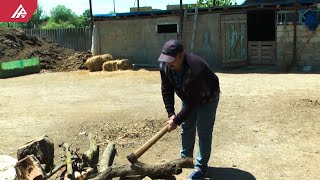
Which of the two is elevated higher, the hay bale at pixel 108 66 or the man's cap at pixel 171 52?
the man's cap at pixel 171 52

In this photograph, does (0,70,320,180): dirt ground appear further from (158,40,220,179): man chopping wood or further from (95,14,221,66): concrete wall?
(95,14,221,66): concrete wall

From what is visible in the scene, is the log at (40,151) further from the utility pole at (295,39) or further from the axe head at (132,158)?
the utility pole at (295,39)

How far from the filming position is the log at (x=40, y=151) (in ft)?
15.5

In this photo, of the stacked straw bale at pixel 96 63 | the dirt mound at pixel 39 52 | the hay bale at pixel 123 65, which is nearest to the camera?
the hay bale at pixel 123 65

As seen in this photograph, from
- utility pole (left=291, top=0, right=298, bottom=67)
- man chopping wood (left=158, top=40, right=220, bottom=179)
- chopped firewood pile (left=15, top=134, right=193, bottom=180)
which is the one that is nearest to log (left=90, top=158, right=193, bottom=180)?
chopped firewood pile (left=15, top=134, right=193, bottom=180)

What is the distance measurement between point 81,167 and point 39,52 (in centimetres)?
1876

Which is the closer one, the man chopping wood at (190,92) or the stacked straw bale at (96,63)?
the man chopping wood at (190,92)

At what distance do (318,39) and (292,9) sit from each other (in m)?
1.53

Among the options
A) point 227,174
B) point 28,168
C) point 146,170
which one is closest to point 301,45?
point 227,174

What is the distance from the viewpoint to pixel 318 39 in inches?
628

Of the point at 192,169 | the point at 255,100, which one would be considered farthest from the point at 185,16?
the point at 192,169

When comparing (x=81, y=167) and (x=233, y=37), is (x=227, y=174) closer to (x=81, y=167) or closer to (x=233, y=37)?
(x=81, y=167)

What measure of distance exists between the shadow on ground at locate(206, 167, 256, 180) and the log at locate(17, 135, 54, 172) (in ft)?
6.27

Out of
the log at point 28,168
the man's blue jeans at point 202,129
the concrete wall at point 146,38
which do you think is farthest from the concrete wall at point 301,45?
the log at point 28,168
